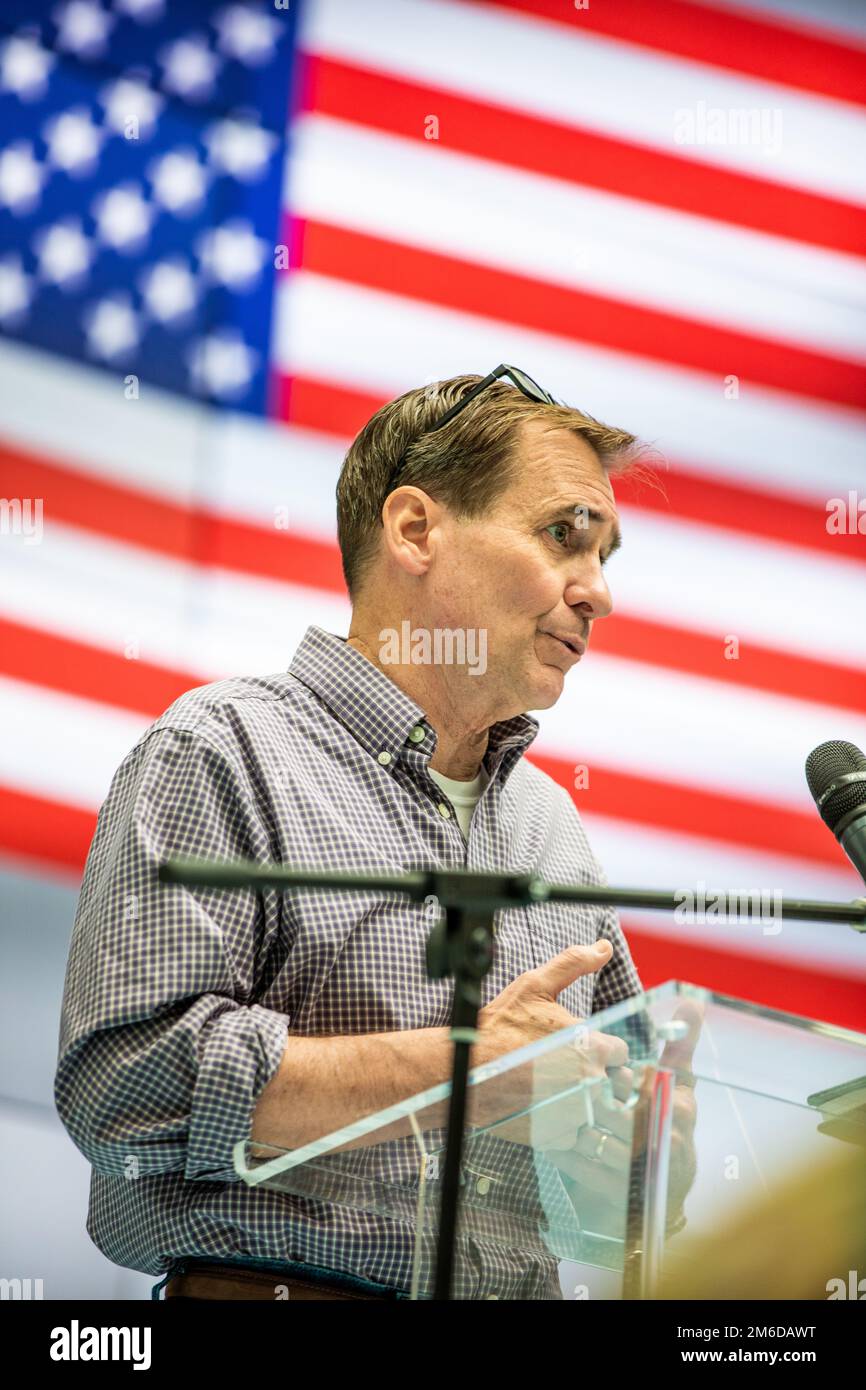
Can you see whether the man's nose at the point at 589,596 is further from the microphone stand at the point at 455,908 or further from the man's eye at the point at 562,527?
the microphone stand at the point at 455,908

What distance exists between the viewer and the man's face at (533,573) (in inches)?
73.2

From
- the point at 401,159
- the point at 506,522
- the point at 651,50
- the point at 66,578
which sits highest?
the point at 651,50

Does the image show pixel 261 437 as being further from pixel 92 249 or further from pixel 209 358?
pixel 92 249

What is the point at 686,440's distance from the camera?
3.21m

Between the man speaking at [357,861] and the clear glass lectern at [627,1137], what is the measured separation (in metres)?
0.02

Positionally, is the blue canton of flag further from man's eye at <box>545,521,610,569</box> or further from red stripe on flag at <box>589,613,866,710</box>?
man's eye at <box>545,521,610,569</box>

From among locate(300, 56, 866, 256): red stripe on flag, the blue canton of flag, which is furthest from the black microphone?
locate(300, 56, 866, 256): red stripe on flag

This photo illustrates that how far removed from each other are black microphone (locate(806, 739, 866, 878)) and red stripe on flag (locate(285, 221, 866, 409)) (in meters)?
1.98

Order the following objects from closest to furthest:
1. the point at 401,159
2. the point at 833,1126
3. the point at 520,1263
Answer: the point at 833,1126, the point at 520,1263, the point at 401,159

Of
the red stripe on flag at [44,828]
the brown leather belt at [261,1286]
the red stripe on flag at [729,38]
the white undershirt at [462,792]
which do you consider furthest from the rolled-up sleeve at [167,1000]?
the red stripe on flag at [729,38]

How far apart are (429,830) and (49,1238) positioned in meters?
1.38

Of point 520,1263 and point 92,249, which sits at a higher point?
point 92,249
